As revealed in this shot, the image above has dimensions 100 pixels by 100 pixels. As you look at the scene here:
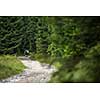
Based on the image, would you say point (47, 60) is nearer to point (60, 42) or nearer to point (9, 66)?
point (60, 42)

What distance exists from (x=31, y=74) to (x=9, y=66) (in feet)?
0.88

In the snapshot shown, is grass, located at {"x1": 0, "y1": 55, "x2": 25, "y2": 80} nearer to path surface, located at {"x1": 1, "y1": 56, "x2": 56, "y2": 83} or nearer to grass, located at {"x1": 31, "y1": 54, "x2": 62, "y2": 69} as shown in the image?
path surface, located at {"x1": 1, "y1": 56, "x2": 56, "y2": 83}

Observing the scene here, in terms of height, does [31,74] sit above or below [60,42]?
below

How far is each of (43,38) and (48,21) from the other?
20cm

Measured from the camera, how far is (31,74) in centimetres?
664

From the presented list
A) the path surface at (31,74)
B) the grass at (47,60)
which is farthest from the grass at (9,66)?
the grass at (47,60)

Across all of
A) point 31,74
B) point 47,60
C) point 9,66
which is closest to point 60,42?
point 47,60

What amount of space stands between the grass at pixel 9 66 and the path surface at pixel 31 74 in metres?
0.05

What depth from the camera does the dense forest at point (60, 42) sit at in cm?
646
